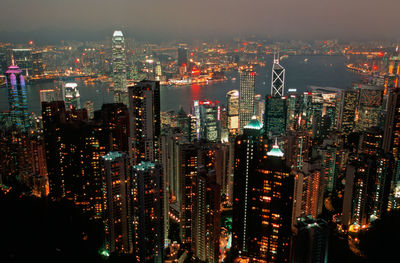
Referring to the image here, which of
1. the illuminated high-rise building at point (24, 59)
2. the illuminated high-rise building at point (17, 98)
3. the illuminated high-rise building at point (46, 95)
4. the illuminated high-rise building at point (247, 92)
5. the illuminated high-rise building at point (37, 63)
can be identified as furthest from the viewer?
the illuminated high-rise building at point (247, 92)

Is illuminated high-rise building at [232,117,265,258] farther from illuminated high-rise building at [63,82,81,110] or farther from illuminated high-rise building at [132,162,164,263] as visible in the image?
illuminated high-rise building at [63,82,81,110]

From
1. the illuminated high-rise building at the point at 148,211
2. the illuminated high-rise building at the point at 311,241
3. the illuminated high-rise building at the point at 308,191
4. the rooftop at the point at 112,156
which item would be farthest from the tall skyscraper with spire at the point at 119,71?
the illuminated high-rise building at the point at 311,241

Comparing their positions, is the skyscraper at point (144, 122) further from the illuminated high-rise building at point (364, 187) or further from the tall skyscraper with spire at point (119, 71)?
the illuminated high-rise building at point (364, 187)

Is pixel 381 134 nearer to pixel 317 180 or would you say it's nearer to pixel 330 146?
pixel 330 146

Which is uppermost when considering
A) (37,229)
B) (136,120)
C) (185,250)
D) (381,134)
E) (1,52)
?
(1,52)

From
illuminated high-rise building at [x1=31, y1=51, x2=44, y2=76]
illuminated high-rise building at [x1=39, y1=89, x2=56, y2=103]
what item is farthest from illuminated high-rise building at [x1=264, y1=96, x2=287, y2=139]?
illuminated high-rise building at [x1=31, y1=51, x2=44, y2=76]

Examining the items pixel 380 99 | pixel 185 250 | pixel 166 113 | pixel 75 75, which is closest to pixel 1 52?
pixel 75 75

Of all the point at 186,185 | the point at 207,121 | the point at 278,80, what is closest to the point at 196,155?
the point at 186,185
